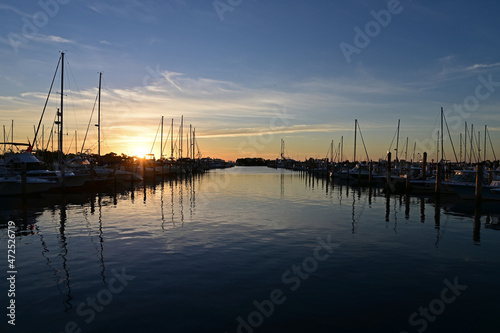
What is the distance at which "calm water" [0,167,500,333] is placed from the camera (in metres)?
8.14

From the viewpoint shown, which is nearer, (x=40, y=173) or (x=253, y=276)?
(x=253, y=276)

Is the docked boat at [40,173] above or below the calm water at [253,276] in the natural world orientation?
above

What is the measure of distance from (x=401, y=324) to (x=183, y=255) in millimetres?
8378

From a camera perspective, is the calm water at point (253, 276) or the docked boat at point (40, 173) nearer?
the calm water at point (253, 276)

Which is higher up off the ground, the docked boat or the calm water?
the docked boat

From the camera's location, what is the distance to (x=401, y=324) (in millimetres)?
7977

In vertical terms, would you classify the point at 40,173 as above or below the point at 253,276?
above

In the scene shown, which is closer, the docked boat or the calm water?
the calm water

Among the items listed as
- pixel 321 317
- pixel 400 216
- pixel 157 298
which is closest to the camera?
pixel 321 317

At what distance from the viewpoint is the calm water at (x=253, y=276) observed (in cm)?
814

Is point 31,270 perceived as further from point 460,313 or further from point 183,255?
point 460,313

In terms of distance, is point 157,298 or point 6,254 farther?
point 6,254

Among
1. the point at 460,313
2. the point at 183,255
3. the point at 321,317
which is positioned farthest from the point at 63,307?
the point at 460,313

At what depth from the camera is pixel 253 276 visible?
440 inches
